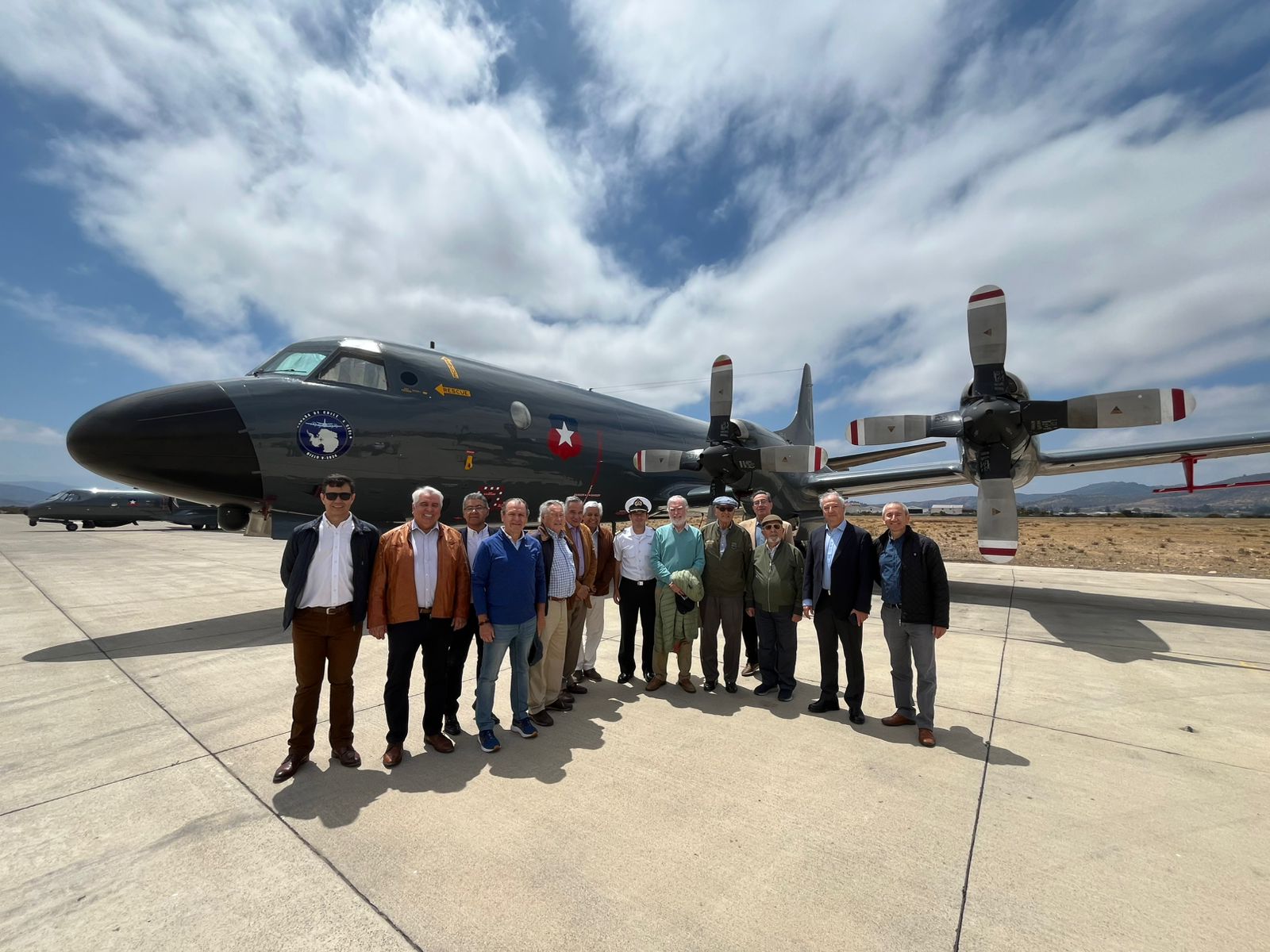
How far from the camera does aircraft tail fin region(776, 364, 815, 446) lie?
20750 millimetres

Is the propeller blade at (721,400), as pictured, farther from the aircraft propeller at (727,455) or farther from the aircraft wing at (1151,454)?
the aircraft wing at (1151,454)

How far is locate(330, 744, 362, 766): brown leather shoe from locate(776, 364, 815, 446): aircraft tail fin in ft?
61.4

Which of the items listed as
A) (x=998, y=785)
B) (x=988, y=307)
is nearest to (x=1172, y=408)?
(x=988, y=307)

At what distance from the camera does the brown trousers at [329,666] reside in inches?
138

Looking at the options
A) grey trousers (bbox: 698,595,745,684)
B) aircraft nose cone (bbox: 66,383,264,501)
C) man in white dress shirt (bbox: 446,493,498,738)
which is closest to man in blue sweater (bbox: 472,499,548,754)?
man in white dress shirt (bbox: 446,493,498,738)

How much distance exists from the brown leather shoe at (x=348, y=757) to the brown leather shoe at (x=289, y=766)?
185 millimetres

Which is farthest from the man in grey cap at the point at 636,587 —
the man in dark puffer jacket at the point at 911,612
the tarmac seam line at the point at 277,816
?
the tarmac seam line at the point at 277,816

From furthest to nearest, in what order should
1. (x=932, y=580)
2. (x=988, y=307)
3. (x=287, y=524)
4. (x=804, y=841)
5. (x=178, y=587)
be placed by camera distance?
(x=178, y=587) → (x=988, y=307) → (x=287, y=524) → (x=932, y=580) → (x=804, y=841)

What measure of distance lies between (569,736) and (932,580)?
295cm

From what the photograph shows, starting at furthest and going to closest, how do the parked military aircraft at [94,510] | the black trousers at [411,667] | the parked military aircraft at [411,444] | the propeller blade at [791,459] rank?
1. the parked military aircraft at [94,510]
2. the propeller blade at [791,459]
3. the parked military aircraft at [411,444]
4. the black trousers at [411,667]

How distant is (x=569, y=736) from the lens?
13.4ft

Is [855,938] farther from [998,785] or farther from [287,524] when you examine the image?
[287,524]

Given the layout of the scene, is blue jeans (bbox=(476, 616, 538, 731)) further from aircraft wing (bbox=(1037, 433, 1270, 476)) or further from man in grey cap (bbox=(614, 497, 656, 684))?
aircraft wing (bbox=(1037, 433, 1270, 476))

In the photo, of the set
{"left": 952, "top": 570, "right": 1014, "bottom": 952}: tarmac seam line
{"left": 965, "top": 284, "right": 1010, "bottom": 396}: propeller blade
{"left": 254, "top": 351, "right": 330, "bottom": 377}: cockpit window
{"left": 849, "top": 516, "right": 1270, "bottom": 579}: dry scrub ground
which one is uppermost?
{"left": 965, "top": 284, "right": 1010, "bottom": 396}: propeller blade
